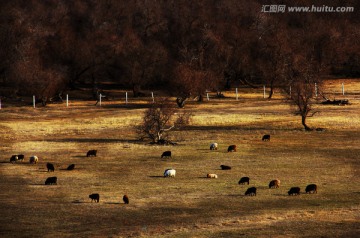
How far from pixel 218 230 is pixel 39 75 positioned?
70.0 meters

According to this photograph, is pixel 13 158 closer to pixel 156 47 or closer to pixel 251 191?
pixel 251 191

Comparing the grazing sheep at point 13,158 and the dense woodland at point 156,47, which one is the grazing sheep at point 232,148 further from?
the dense woodland at point 156,47

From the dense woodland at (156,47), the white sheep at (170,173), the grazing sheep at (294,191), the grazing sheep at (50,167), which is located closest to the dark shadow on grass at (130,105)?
the dense woodland at (156,47)

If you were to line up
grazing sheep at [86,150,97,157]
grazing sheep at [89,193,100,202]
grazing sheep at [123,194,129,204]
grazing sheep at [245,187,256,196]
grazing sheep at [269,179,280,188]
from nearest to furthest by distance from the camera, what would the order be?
1. grazing sheep at [123,194,129,204]
2. grazing sheep at [89,193,100,202]
3. grazing sheep at [245,187,256,196]
4. grazing sheep at [269,179,280,188]
5. grazing sheep at [86,150,97,157]

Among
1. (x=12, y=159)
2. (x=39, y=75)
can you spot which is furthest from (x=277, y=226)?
(x=39, y=75)

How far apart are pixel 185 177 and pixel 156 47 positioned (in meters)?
76.0

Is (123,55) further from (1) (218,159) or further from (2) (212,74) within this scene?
(1) (218,159)

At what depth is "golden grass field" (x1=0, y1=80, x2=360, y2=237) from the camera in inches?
1264

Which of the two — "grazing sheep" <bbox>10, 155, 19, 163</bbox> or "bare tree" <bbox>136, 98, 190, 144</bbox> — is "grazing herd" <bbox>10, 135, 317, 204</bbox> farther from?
"bare tree" <bbox>136, 98, 190, 144</bbox>

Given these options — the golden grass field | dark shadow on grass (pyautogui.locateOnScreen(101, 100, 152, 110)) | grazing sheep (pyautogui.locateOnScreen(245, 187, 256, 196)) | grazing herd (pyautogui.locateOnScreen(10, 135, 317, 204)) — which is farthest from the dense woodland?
grazing sheep (pyautogui.locateOnScreen(245, 187, 256, 196))

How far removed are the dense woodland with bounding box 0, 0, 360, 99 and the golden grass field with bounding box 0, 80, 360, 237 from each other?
711 inches

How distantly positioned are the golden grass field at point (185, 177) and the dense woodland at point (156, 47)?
1807 centimetres

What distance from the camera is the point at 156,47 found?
120 meters

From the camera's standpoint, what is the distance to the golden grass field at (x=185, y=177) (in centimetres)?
3209
